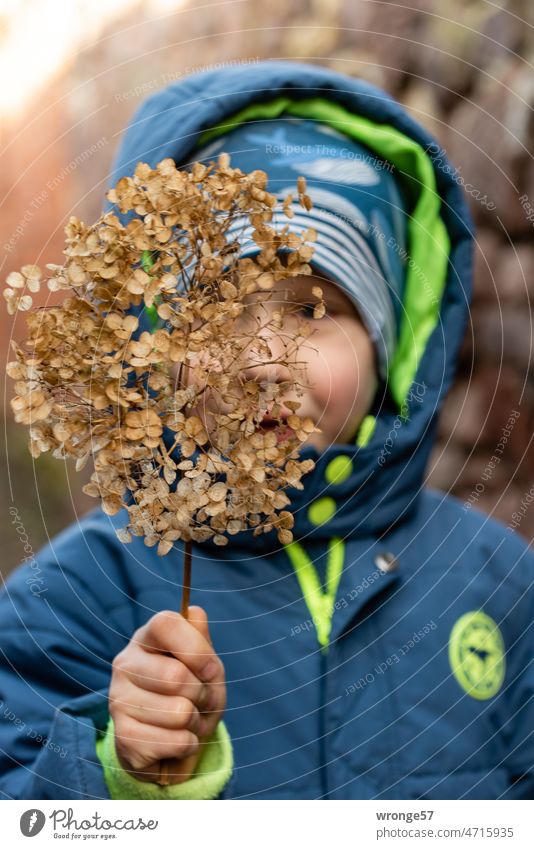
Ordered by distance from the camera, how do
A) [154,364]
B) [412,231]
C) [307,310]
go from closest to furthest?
[154,364] < [307,310] < [412,231]

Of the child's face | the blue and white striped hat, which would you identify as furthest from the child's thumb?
the blue and white striped hat

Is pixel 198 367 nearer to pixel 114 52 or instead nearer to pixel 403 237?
pixel 403 237

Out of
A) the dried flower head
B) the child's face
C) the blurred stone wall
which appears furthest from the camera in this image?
the blurred stone wall

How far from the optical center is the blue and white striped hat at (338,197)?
0.65 meters

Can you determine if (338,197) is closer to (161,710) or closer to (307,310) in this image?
(307,310)

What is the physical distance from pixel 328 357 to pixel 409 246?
148mm

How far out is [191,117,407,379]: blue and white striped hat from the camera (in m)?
0.65

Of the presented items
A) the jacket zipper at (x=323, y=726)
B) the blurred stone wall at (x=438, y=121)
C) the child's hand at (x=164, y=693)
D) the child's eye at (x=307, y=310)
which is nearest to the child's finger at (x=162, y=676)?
the child's hand at (x=164, y=693)

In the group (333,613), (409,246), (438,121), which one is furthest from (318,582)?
(438,121)

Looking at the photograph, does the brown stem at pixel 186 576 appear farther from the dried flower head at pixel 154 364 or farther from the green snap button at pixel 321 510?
the green snap button at pixel 321 510

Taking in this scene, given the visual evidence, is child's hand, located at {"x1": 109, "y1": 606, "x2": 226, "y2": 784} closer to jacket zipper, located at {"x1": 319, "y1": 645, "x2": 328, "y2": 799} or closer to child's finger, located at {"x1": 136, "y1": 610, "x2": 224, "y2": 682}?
child's finger, located at {"x1": 136, "y1": 610, "x2": 224, "y2": 682}

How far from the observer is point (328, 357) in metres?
0.64

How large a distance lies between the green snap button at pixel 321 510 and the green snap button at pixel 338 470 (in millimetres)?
18

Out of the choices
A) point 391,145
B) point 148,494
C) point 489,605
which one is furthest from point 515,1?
point 148,494
